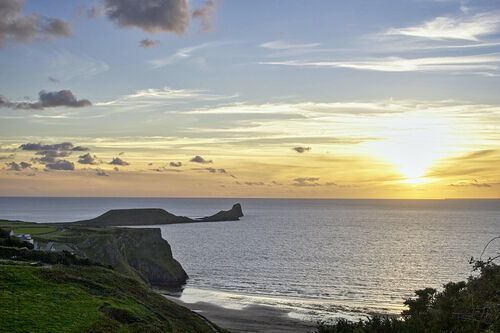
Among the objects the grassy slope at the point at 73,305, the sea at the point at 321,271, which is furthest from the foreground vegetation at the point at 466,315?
the sea at the point at 321,271

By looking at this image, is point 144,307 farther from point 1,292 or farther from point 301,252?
point 301,252

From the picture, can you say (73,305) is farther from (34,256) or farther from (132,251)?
(132,251)

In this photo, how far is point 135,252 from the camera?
88.3 metres

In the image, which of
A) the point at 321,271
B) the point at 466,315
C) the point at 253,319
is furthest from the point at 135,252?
the point at 466,315

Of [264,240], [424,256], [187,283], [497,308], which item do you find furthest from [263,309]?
[264,240]

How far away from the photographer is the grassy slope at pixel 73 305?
75.3 feet

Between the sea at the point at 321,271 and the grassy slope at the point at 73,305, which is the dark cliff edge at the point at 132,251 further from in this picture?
the grassy slope at the point at 73,305

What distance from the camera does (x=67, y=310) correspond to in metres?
25.5

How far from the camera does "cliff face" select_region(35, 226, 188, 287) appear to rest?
242 ft

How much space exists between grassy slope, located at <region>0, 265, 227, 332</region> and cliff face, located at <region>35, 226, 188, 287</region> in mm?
35279

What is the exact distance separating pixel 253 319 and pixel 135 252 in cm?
3903

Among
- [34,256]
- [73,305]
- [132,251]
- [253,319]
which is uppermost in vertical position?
[34,256]

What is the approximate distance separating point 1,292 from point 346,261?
298ft

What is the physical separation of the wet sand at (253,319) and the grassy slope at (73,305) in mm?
16254
